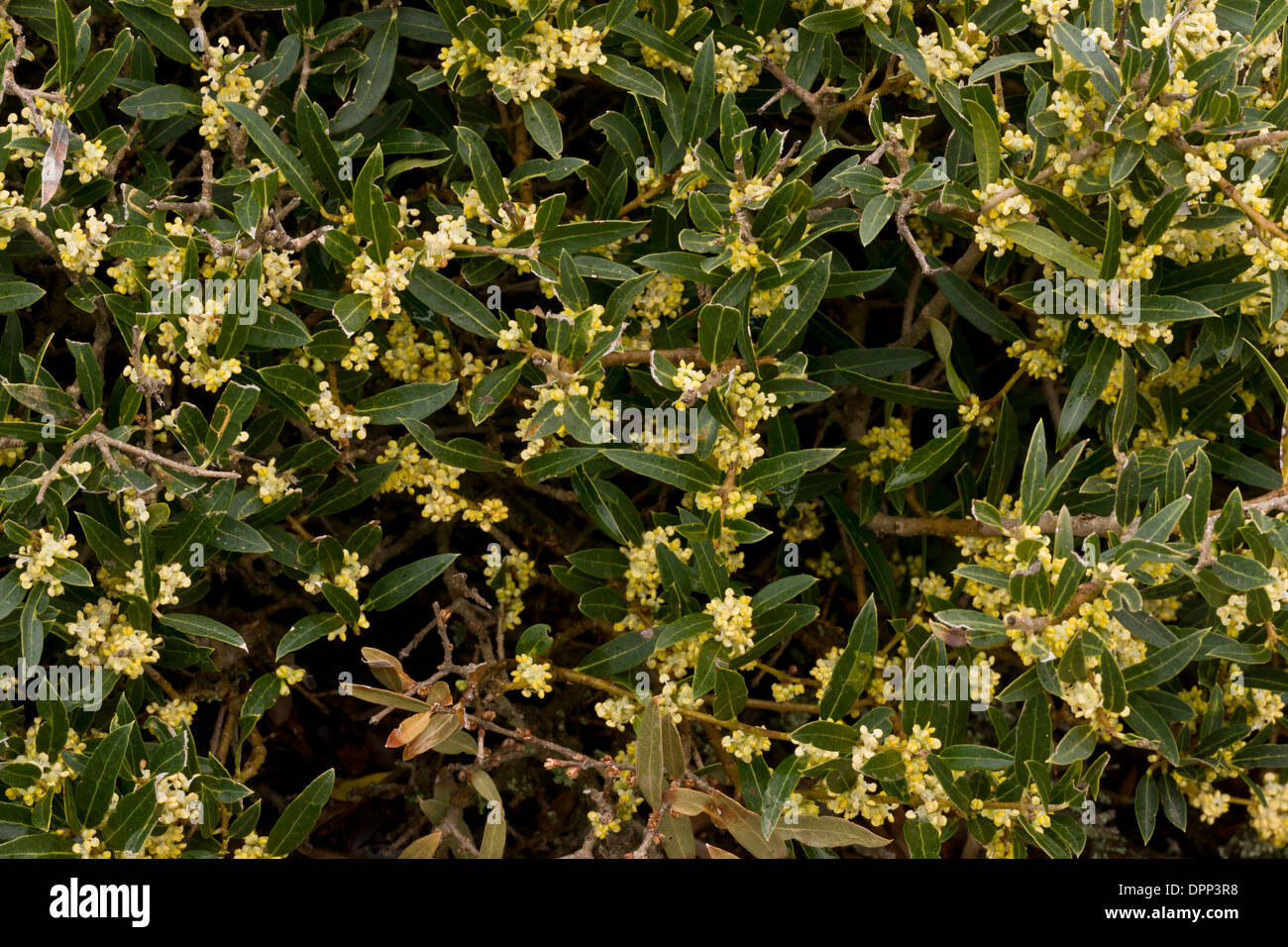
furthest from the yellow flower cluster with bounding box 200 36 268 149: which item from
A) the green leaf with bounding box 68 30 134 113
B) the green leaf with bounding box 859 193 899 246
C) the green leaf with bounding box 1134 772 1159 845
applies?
the green leaf with bounding box 1134 772 1159 845

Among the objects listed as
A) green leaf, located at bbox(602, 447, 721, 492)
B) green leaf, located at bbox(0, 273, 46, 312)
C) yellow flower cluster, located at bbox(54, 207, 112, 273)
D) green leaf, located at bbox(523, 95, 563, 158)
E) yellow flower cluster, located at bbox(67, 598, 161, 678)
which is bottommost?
yellow flower cluster, located at bbox(67, 598, 161, 678)

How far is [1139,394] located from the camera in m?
2.60

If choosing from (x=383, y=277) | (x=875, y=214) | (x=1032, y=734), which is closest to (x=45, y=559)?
(x=383, y=277)

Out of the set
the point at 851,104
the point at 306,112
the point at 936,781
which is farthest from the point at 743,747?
the point at 306,112

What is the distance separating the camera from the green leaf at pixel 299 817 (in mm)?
2406

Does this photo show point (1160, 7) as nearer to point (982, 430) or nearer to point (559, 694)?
point (982, 430)

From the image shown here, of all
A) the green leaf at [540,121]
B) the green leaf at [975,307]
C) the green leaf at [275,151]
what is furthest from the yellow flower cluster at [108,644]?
the green leaf at [975,307]

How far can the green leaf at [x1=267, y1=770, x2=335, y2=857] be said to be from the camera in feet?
7.89

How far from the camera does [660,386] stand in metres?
2.38

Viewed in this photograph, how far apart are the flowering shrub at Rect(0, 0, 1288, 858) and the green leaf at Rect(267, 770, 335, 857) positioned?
2 centimetres

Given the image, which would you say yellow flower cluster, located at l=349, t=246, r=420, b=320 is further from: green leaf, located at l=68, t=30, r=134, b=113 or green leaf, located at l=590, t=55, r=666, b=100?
green leaf, located at l=68, t=30, r=134, b=113

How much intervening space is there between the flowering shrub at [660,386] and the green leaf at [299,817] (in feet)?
0.07

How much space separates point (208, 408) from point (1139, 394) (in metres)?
2.31

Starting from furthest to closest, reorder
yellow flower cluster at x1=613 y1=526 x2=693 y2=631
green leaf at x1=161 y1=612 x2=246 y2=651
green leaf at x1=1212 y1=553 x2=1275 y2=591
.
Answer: yellow flower cluster at x1=613 y1=526 x2=693 y2=631
green leaf at x1=161 y1=612 x2=246 y2=651
green leaf at x1=1212 y1=553 x2=1275 y2=591
